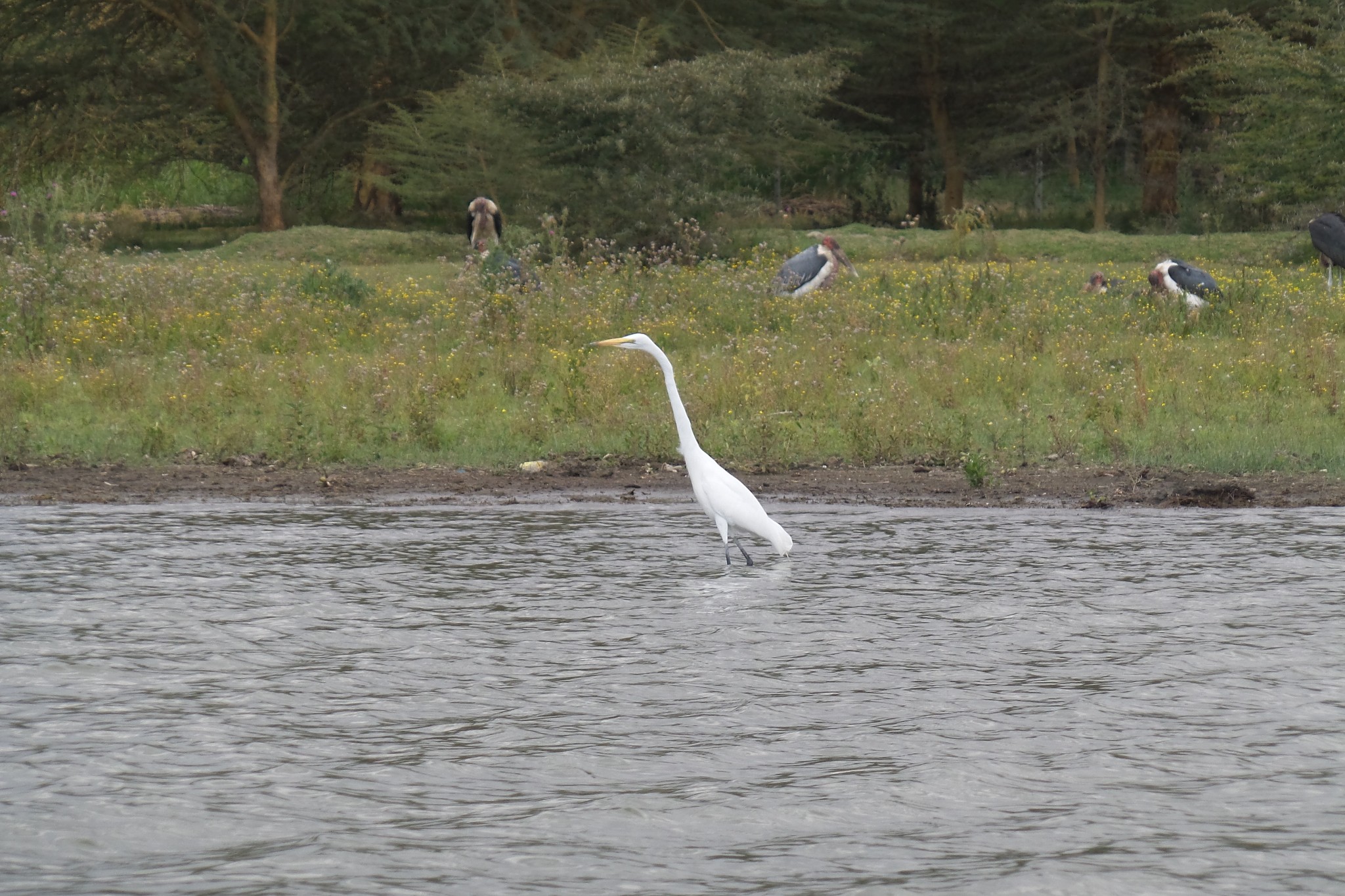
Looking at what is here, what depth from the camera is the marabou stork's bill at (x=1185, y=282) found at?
16.6 meters

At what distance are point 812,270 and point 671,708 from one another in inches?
500

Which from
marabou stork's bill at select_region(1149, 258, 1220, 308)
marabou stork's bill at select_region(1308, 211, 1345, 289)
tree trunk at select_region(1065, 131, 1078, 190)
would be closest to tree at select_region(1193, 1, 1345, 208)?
marabou stork's bill at select_region(1308, 211, 1345, 289)

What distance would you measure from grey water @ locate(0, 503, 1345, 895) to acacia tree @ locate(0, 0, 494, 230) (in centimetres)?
2412

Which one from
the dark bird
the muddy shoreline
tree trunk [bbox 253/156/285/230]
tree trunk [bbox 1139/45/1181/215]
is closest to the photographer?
the muddy shoreline

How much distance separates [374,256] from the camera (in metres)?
26.9

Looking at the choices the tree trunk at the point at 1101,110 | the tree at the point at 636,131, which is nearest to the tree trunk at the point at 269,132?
the tree at the point at 636,131

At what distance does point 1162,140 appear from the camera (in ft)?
111

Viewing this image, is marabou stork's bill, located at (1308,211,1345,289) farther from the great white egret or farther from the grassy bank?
the great white egret

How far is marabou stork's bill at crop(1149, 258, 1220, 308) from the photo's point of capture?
16.6 metres

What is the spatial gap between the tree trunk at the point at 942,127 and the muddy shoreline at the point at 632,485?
2621 cm

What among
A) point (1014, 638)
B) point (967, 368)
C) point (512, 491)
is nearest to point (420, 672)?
point (1014, 638)

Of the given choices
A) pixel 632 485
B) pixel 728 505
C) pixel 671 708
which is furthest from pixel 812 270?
pixel 671 708

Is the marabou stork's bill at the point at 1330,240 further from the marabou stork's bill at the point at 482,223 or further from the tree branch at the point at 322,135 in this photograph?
the tree branch at the point at 322,135

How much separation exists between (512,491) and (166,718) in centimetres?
476
